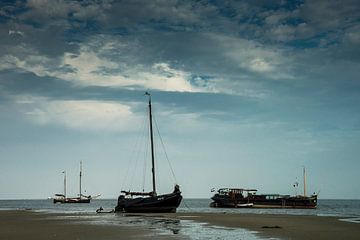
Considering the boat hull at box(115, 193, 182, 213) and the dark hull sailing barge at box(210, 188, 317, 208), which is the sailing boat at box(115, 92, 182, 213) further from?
the dark hull sailing barge at box(210, 188, 317, 208)

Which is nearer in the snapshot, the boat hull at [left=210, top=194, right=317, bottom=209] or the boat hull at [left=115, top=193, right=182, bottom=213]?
the boat hull at [left=115, top=193, right=182, bottom=213]

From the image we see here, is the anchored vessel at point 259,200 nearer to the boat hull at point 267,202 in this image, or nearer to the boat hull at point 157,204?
the boat hull at point 267,202

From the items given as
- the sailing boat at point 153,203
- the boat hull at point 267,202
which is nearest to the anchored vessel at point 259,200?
the boat hull at point 267,202

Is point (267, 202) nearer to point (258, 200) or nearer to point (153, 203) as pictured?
point (258, 200)

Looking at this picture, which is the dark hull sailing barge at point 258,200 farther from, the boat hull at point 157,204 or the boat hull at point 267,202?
the boat hull at point 157,204

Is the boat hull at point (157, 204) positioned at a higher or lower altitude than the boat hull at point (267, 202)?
higher

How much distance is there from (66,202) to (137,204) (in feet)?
394

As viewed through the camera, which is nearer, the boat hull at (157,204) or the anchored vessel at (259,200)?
the boat hull at (157,204)

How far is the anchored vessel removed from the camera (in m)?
98.3

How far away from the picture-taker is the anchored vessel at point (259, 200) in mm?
98312

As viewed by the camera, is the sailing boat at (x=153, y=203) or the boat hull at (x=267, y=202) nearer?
the sailing boat at (x=153, y=203)

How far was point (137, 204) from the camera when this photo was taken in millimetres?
58781

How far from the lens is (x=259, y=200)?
341 ft

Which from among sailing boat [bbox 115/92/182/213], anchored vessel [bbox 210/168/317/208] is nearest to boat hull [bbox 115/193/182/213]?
sailing boat [bbox 115/92/182/213]
